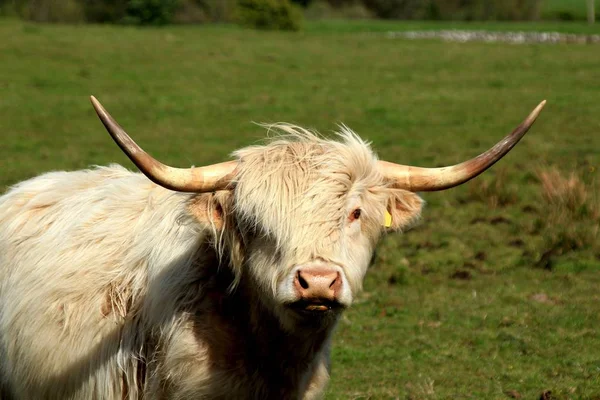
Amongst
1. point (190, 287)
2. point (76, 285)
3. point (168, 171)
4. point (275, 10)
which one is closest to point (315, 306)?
point (190, 287)

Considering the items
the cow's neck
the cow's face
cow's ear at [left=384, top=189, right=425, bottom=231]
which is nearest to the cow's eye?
the cow's face

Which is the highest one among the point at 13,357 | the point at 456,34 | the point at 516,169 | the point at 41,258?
the point at 41,258

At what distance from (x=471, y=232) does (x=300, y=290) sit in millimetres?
6676

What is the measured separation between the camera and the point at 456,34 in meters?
36.8

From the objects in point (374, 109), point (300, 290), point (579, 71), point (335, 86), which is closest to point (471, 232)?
point (300, 290)

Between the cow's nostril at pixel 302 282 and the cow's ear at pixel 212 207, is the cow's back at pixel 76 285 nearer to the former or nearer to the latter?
the cow's ear at pixel 212 207

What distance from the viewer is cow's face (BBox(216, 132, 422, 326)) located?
13.1 feet

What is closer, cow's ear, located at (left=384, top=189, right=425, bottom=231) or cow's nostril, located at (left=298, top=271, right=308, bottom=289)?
cow's nostril, located at (left=298, top=271, right=308, bottom=289)

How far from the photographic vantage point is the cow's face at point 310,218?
3.99 meters

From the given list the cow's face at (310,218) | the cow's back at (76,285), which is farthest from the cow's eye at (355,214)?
the cow's back at (76,285)

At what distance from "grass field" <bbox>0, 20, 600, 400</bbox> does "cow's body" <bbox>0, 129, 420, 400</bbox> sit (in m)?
1.96

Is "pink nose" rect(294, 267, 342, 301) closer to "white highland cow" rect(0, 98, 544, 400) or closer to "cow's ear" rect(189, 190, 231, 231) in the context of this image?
"white highland cow" rect(0, 98, 544, 400)

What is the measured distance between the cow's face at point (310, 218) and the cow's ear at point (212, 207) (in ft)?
0.13

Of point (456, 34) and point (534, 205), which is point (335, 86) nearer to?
point (534, 205)
